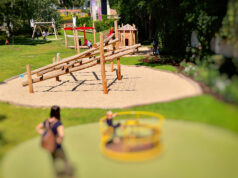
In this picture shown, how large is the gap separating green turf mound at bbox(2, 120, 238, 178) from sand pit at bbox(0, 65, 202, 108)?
7.06 ft

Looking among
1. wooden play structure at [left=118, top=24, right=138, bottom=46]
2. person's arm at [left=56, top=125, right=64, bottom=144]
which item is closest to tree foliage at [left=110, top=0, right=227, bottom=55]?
wooden play structure at [left=118, top=24, right=138, bottom=46]

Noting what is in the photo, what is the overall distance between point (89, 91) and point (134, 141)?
1005cm

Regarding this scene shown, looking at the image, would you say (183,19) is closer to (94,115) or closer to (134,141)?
(94,115)

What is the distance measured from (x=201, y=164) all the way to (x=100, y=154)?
257 cm

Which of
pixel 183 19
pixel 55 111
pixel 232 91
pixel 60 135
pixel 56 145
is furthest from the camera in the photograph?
pixel 183 19

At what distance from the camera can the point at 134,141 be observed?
709cm

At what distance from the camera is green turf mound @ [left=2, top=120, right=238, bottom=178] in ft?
19.2

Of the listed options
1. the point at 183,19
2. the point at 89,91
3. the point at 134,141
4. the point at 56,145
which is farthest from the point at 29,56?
the point at 134,141

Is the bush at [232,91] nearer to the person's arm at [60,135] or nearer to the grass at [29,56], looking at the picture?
the person's arm at [60,135]

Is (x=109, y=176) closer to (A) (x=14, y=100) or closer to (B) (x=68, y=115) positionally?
(B) (x=68, y=115)

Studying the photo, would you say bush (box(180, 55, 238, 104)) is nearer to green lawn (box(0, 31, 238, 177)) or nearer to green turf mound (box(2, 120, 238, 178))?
green lawn (box(0, 31, 238, 177))

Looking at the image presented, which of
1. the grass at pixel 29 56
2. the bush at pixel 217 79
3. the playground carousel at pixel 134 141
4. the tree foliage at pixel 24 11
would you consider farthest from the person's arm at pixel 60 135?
the tree foliage at pixel 24 11

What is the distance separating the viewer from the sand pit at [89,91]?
1124 cm

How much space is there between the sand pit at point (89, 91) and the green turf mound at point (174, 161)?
84.7 inches
